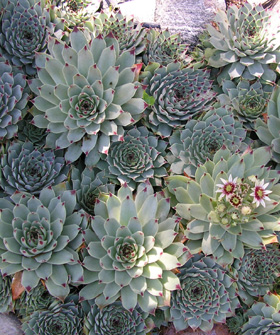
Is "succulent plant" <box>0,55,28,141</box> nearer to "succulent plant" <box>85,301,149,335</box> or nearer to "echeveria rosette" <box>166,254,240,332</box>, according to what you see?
"succulent plant" <box>85,301,149,335</box>

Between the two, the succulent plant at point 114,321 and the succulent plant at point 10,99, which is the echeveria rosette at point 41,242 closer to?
the succulent plant at point 114,321

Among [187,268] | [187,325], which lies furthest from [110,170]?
[187,325]

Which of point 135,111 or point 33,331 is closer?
point 33,331

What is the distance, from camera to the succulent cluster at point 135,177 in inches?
89.4

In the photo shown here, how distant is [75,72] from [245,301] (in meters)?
2.08

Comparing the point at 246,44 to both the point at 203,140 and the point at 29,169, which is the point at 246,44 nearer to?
the point at 203,140

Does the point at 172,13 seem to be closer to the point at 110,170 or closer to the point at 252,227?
the point at 110,170

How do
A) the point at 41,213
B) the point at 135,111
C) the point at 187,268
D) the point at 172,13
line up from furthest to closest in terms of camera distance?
the point at 172,13 < the point at 135,111 < the point at 187,268 < the point at 41,213

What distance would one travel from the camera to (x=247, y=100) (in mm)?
2867

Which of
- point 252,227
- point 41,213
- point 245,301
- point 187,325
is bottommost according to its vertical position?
point 187,325

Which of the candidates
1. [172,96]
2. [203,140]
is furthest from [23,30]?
[203,140]

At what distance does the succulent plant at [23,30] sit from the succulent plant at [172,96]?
89 centimetres

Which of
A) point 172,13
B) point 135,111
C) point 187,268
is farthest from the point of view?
point 172,13

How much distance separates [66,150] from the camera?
2787mm
